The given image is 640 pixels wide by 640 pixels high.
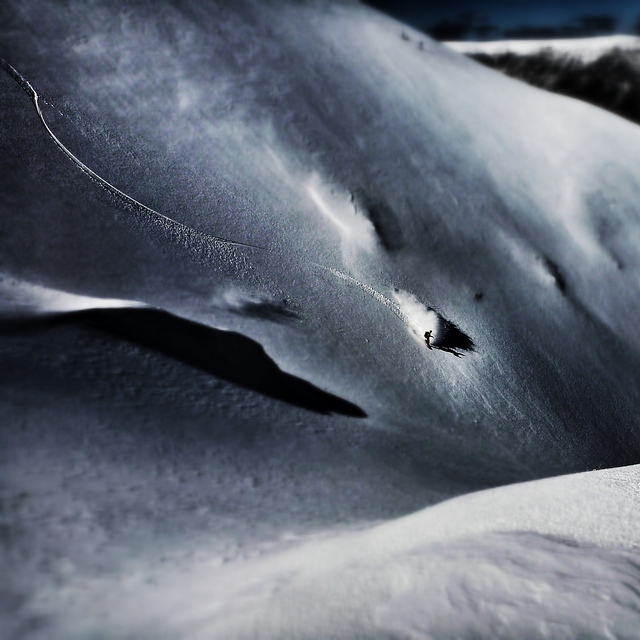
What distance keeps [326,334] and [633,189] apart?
1228mm

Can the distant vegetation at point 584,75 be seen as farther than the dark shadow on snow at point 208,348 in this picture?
Yes

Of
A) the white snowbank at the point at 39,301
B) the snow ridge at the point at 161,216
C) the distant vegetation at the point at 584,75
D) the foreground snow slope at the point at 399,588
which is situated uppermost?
the distant vegetation at the point at 584,75

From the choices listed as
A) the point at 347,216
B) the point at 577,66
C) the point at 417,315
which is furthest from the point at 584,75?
the point at 417,315

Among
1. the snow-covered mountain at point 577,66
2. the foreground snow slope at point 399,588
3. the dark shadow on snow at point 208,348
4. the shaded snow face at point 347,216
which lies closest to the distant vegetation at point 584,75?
the snow-covered mountain at point 577,66

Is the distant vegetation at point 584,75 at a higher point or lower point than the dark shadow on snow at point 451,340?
higher

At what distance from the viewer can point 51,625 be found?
615 millimetres

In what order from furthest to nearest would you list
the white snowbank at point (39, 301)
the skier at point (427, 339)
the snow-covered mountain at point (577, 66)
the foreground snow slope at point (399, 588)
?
the snow-covered mountain at point (577, 66) → the skier at point (427, 339) → the white snowbank at point (39, 301) → the foreground snow slope at point (399, 588)

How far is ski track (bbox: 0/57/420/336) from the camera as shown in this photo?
132 cm

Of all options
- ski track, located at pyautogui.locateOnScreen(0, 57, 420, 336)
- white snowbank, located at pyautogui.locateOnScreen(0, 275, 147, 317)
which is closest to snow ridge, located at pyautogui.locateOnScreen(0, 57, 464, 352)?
ski track, located at pyautogui.locateOnScreen(0, 57, 420, 336)

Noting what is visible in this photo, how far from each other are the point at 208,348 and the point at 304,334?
224mm

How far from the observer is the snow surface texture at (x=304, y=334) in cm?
72

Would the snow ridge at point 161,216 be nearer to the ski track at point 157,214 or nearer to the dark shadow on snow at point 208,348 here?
the ski track at point 157,214

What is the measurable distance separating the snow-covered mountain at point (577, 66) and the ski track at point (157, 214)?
5.15ft

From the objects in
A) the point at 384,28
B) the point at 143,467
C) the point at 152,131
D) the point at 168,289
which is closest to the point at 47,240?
the point at 168,289
